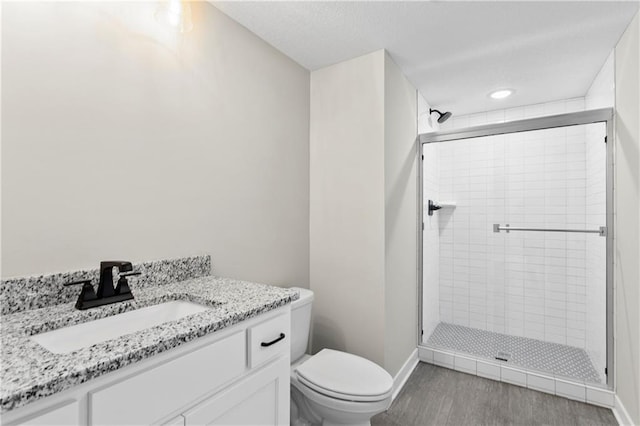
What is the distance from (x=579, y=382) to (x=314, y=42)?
2808mm

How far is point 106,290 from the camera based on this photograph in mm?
1102

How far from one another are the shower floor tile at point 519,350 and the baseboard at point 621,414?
7.5 inches

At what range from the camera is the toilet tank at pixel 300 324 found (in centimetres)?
173

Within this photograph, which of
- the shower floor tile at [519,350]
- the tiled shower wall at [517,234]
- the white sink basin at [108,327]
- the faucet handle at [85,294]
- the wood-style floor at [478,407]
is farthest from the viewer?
the tiled shower wall at [517,234]

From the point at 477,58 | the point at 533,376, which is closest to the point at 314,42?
the point at 477,58

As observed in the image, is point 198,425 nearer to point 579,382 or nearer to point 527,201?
point 579,382

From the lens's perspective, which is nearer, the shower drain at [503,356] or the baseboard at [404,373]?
the baseboard at [404,373]

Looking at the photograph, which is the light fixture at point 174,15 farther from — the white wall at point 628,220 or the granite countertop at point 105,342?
the white wall at point 628,220

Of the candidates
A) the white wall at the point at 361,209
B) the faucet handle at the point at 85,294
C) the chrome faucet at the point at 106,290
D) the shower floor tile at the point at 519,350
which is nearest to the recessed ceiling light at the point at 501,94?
the white wall at the point at 361,209

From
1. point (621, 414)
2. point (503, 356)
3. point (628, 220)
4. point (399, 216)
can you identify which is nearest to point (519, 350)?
point (503, 356)

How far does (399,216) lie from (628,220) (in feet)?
4.16

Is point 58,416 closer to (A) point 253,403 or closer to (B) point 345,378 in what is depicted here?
(A) point 253,403

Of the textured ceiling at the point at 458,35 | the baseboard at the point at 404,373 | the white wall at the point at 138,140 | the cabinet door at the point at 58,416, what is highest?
the textured ceiling at the point at 458,35

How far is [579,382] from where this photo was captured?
6.86ft
